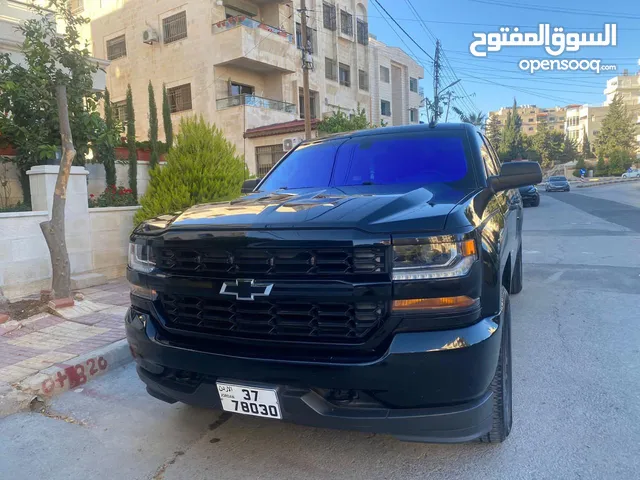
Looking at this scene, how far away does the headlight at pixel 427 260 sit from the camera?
2.08 metres

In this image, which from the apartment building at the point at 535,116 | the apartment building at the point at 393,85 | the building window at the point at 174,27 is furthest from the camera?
the apartment building at the point at 535,116

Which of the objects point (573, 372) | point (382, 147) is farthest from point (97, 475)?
point (573, 372)

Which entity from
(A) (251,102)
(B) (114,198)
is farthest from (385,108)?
(B) (114,198)

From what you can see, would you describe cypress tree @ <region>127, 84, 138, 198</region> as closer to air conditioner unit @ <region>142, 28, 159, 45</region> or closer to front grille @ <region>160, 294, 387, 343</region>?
front grille @ <region>160, 294, 387, 343</region>

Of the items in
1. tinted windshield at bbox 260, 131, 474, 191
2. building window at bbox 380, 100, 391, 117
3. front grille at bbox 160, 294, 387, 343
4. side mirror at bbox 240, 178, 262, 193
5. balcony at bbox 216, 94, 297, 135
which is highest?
building window at bbox 380, 100, 391, 117

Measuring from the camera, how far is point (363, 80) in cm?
3275

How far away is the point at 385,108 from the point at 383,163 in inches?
1344

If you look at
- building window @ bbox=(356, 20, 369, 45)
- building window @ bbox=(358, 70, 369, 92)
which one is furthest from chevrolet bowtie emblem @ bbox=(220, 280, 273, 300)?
building window @ bbox=(356, 20, 369, 45)

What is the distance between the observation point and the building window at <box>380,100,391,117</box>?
35562 mm

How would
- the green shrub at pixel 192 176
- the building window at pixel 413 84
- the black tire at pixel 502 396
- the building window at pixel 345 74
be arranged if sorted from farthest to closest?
1. the building window at pixel 413 84
2. the building window at pixel 345 74
3. the green shrub at pixel 192 176
4. the black tire at pixel 502 396

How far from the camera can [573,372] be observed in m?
3.70

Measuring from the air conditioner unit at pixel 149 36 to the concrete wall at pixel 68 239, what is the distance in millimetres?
18565

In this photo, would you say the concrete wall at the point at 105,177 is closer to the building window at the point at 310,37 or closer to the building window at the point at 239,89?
the building window at the point at 239,89

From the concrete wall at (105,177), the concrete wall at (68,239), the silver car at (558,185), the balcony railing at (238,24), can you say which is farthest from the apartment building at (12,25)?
the silver car at (558,185)
